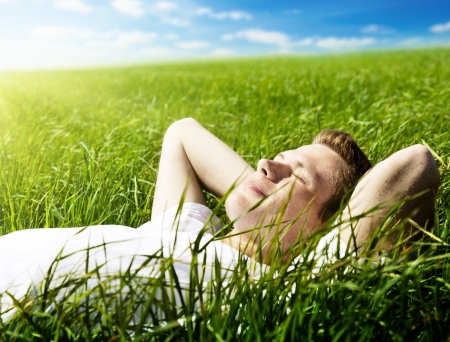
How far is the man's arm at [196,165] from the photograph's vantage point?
8.63 ft

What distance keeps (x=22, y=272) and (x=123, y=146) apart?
1.87m

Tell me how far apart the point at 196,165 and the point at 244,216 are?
79cm

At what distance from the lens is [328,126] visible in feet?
13.6

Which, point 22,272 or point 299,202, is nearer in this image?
point 22,272

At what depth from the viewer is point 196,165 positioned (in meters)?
2.74

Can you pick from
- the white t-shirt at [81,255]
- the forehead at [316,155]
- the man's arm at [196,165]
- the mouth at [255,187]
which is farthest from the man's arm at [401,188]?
the man's arm at [196,165]

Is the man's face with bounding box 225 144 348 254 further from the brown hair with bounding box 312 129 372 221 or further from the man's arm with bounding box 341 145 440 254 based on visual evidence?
the man's arm with bounding box 341 145 440 254

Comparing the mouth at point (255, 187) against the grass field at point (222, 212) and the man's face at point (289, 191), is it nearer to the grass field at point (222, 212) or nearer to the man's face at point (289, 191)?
the man's face at point (289, 191)

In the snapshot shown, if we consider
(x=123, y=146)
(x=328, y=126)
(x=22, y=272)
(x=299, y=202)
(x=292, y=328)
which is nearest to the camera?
(x=292, y=328)

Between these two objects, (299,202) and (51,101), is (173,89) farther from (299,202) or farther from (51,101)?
(299,202)

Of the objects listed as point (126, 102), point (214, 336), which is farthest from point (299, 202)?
point (126, 102)

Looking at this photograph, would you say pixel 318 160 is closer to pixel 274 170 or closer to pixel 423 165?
pixel 274 170

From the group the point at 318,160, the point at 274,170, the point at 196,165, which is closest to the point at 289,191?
the point at 274,170

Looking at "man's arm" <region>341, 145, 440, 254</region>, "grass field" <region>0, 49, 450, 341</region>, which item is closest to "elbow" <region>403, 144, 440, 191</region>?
"man's arm" <region>341, 145, 440, 254</region>
